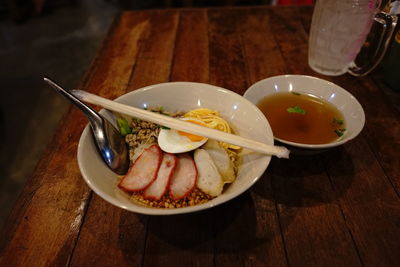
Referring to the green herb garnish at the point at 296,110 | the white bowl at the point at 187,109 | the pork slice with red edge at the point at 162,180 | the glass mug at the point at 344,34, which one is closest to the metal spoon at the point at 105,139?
the white bowl at the point at 187,109

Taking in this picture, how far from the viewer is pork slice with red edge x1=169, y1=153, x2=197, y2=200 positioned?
3.00ft

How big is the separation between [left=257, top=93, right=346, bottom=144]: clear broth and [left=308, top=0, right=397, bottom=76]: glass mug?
429 millimetres

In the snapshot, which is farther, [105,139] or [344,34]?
[344,34]

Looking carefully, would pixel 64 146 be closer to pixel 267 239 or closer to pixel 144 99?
pixel 144 99

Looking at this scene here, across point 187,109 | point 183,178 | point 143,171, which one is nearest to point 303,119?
point 187,109

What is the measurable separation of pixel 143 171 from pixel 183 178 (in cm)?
14

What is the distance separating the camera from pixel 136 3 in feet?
16.2

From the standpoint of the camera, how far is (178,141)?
1.04 metres

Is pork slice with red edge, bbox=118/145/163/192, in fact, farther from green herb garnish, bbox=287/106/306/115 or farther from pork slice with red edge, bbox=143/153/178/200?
green herb garnish, bbox=287/106/306/115

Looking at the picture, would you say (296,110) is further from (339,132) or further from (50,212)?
(50,212)

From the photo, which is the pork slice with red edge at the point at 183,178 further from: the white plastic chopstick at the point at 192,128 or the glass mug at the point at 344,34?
the glass mug at the point at 344,34

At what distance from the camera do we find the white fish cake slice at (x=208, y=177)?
35.7 inches

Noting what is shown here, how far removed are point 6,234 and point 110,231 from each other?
36cm

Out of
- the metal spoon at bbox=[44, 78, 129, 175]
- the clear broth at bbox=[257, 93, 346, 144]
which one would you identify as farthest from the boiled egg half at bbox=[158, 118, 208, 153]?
the clear broth at bbox=[257, 93, 346, 144]
